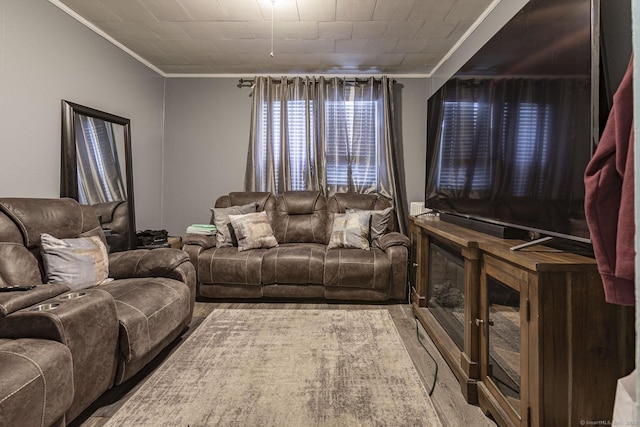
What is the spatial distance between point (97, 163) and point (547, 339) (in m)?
3.56

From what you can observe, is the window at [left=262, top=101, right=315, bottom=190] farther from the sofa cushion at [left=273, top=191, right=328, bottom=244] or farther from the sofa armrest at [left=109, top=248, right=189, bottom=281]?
the sofa armrest at [left=109, top=248, right=189, bottom=281]

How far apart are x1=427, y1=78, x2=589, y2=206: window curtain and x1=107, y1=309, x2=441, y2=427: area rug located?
1.17 m

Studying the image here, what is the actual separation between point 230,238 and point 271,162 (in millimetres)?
1155

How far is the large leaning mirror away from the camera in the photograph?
2828 mm

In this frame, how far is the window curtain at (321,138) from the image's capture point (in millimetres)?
4270

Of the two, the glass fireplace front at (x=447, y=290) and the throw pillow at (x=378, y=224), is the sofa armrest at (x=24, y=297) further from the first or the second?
the throw pillow at (x=378, y=224)

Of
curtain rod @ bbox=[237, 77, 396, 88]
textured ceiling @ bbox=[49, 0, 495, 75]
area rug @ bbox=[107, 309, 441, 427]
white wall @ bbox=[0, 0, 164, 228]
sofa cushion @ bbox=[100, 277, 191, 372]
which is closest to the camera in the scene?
area rug @ bbox=[107, 309, 441, 427]

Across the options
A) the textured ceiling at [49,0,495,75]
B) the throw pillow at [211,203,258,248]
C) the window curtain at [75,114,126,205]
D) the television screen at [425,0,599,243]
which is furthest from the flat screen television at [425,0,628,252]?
the window curtain at [75,114,126,205]

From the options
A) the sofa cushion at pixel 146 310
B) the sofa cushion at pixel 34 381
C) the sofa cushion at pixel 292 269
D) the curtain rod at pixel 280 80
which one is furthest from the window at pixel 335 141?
the sofa cushion at pixel 34 381

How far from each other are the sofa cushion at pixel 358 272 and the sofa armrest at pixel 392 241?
152 mm

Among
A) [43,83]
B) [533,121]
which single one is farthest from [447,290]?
[43,83]

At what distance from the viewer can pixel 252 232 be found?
11.7 ft

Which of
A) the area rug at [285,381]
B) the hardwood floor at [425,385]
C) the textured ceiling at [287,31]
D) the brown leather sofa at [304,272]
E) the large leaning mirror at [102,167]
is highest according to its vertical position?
the textured ceiling at [287,31]

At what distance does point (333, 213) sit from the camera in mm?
3992
